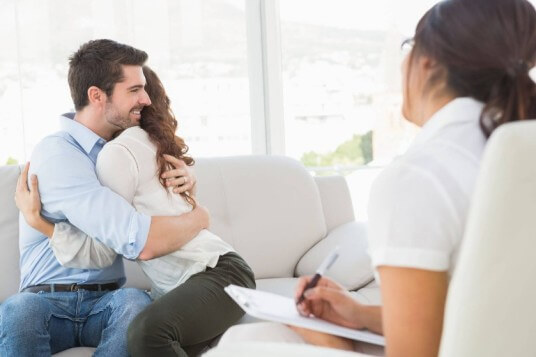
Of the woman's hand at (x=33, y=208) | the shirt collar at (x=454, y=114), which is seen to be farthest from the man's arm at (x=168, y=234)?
the shirt collar at (x=454, y=114)

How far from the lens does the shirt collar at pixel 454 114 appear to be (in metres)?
1.29

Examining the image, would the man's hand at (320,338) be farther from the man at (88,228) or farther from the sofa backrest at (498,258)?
the man at (88,228)

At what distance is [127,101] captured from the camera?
2.80 m

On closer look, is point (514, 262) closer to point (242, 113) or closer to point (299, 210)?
point (299, 210)

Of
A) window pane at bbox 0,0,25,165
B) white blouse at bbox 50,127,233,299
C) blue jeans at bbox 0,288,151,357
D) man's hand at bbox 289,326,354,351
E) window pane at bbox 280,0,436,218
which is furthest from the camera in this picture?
window pane at bbox 280,0,436,218

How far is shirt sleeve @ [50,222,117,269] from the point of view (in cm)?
257

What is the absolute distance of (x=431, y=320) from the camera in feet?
4.00

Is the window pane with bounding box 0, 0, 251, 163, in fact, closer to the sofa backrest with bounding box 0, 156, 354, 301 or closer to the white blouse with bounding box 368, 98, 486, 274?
the sofa backrest with bounding box 0, 156, 354, 301

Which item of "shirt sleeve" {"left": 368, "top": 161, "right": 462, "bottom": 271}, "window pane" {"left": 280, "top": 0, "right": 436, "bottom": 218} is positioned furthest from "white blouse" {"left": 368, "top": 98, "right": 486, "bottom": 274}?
"window pane" {"left": 280, "top": 0, "right": 436, "bottom": 218}

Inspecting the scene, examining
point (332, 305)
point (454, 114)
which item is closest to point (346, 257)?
point (332, 305)

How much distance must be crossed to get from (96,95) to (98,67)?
92mm

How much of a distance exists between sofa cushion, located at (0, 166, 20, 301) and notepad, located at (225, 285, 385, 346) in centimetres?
165

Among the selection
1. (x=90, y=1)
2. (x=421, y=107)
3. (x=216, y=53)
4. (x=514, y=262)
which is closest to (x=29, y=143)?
(x=90, y=1)

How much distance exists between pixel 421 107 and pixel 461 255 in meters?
0.34
